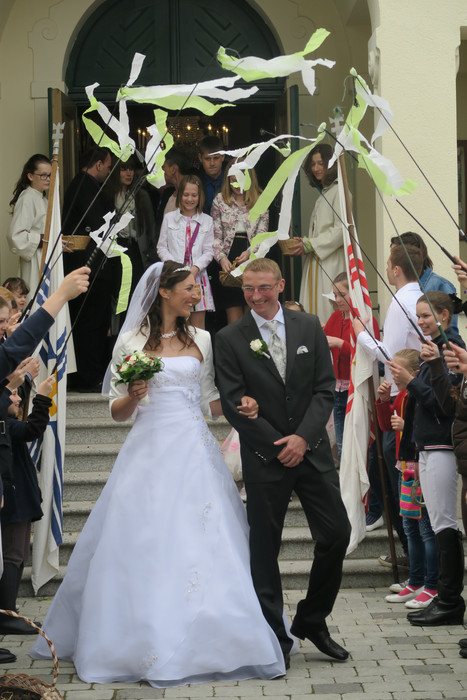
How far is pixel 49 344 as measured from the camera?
749 centimetres

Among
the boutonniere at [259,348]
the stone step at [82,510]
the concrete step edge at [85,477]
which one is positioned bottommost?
the stone step at [82,510]

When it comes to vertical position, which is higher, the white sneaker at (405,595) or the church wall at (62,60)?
the church wall at (62,60)

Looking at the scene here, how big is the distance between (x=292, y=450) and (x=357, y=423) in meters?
2.16

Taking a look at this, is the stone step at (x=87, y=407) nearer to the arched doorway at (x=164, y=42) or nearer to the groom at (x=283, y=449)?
the arched doorway at (x=164, y=42)

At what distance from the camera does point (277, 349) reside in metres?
5.81

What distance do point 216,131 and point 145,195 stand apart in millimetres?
3499

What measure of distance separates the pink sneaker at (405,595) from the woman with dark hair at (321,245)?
11.0 feet

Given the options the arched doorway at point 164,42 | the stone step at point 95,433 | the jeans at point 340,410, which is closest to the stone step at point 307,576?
the jeans at point 340,410

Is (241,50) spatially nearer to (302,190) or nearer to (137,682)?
(302,190)

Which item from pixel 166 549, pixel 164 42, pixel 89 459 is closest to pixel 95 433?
pixel 89 459

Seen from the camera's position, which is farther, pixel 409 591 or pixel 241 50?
pixel 241 50

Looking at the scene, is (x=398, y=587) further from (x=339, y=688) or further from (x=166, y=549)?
(x=166, y=549)

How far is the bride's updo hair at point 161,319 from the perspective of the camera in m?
6.14

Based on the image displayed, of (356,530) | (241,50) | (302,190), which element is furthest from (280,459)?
(241,50)
